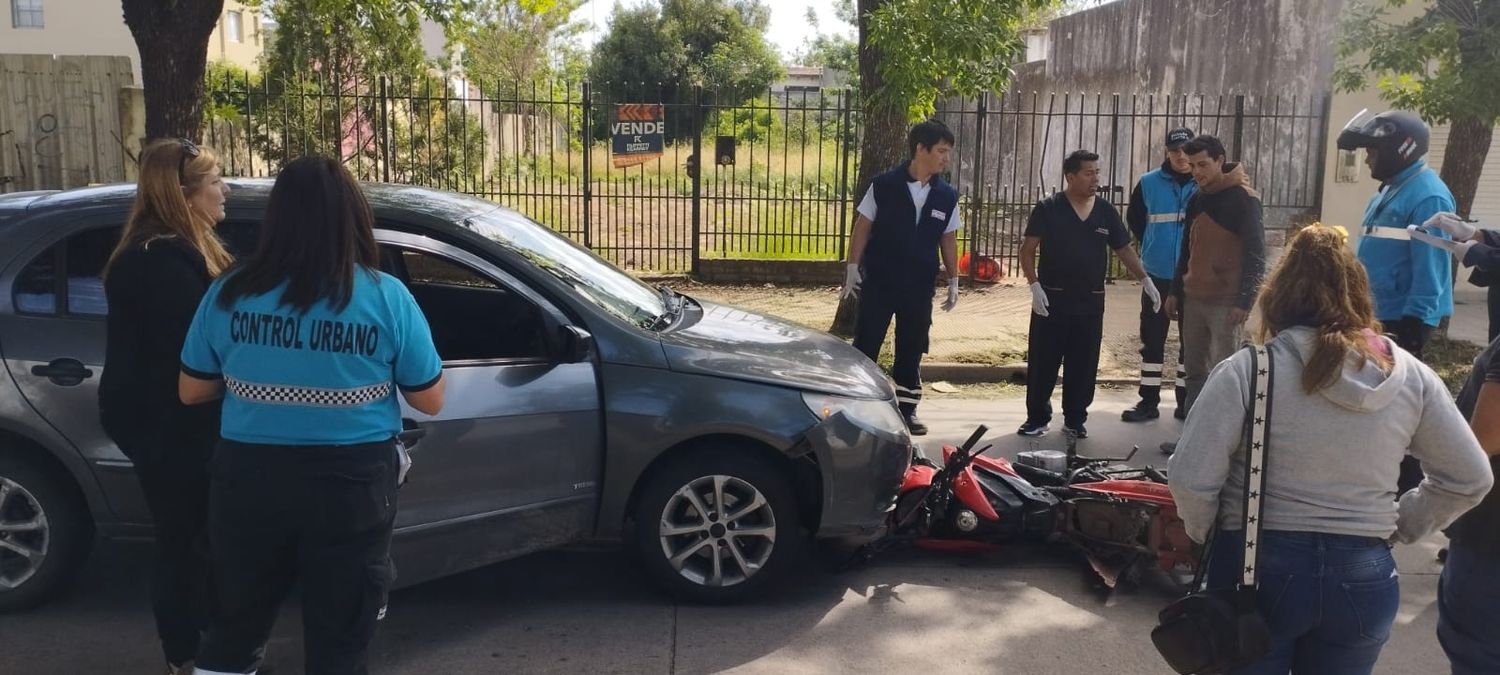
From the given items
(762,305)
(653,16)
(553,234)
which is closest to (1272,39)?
(762,305)

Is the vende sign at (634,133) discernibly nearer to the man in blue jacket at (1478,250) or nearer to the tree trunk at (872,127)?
the tree trunk at (872,127)

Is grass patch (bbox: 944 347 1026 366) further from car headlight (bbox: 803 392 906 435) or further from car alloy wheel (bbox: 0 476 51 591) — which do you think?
car alloy wheel (bbox: 0 476 51 591)

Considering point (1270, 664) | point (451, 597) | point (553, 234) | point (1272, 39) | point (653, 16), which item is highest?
point (653, 16)

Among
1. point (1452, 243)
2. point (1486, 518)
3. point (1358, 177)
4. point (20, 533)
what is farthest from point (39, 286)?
point (1358, 177)

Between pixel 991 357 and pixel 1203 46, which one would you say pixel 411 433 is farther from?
pixel 1203 46

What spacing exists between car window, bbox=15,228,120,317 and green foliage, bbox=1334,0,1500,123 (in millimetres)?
8679

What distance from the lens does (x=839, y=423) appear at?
4941 millimetres

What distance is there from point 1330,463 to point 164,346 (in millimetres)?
3153

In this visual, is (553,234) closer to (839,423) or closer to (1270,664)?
(839,423)

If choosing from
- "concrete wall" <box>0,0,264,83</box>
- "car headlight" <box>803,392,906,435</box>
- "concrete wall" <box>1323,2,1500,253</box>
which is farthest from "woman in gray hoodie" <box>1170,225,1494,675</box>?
"concrete wall" <box>0,0,264,83</box>

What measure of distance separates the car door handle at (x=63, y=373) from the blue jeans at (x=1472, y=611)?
4407 millimetres

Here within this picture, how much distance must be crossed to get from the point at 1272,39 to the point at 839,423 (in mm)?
13771

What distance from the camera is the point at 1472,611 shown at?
3.09 metres

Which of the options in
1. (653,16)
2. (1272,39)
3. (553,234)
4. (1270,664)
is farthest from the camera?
(653,16)
